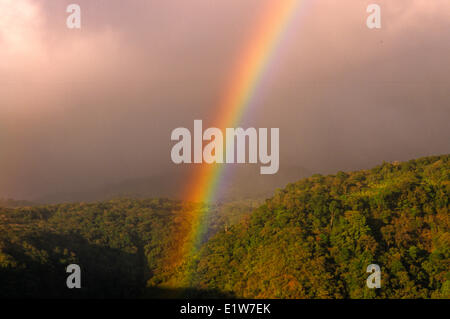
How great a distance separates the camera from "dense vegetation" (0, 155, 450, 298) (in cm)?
4625

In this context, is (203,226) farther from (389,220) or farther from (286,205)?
(389,220)

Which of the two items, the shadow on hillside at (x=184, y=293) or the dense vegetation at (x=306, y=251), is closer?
the dense vegetation at (x=306, y=251)

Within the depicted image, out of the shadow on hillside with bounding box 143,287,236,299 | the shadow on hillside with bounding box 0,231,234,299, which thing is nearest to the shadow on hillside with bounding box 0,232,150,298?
the shadow on hillside with bounding box 0,231,234,299

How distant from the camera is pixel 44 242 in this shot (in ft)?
211

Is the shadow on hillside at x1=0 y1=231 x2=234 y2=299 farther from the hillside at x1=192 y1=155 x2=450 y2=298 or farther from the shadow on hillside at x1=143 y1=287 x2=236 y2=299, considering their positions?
the hillside at x1=192 y1=155 x2=450 y2=298

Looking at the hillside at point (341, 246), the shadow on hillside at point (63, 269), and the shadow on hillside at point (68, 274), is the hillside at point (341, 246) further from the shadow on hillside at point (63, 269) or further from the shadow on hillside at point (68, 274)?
the shadow on hillside at point (63, 269)

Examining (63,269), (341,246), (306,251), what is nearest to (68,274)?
(63,269)

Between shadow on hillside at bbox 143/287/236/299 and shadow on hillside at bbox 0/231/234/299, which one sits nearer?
shadow on hillside at bbox 0/231/234/299

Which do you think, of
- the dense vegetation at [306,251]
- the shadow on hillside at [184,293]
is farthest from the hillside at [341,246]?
the shadow on hillside at [184,293]

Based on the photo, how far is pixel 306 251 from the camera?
49.2m

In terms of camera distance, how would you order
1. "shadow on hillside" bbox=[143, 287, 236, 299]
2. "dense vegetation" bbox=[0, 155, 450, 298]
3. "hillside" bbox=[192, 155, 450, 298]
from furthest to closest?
"shadow on hillside" bbox=[143, 287, 236, 299] < "dense vegetation" bbox=[0, 155, 450, 298] < "hillside" bbox=[192, 155, 450, 298]

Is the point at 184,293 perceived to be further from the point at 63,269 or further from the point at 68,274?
the point at 63,269

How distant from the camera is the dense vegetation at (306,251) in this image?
4625 centimetres
